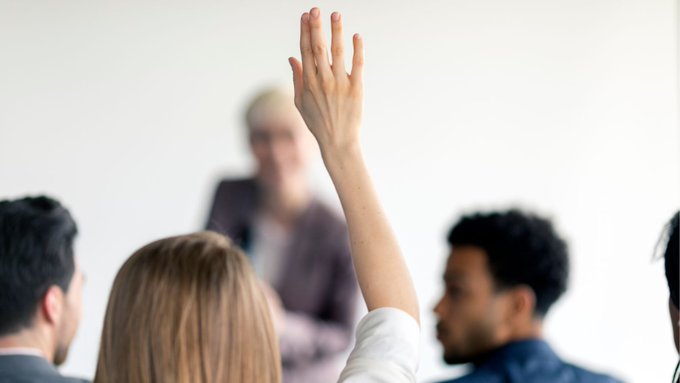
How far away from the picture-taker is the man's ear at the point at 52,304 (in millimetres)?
2217

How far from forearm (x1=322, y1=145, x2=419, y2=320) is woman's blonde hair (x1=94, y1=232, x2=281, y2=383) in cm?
16

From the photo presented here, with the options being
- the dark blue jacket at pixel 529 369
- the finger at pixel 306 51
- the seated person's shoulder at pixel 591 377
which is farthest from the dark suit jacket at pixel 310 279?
the finger at pixel 306 51

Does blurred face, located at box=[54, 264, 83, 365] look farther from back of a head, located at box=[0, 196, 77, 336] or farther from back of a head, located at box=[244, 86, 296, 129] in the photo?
back of a head, located at box=[244, 86, 296, 129]

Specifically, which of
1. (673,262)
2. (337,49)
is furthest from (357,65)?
(673,262)

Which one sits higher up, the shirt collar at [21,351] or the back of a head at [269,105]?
the back of a head at [269,105]

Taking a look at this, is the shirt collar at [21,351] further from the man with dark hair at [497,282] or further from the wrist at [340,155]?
the man with dark hair at [497,282]

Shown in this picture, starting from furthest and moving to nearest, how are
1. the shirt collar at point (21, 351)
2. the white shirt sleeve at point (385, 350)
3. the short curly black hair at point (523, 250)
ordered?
the short curly black hair at point (523, 250), the shirt collar at point (21, 351), the white shirt sleeve at point (385, 350)

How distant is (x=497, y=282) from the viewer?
10.5 feet

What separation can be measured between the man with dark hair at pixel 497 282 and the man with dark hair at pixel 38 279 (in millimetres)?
1213

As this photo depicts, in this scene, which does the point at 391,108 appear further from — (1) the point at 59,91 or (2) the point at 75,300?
(2) the point at 75,300

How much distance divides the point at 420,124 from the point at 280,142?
60.9 inches

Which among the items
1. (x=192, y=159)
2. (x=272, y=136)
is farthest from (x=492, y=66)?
(x=272, y=136)

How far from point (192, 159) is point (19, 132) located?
739mm

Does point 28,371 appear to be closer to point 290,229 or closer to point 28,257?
point 28,257
